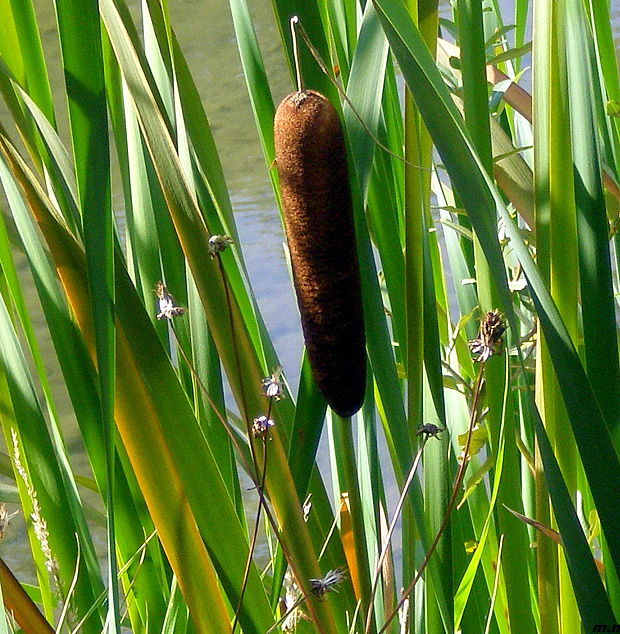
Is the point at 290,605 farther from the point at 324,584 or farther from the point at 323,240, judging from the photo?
the point at 323,240

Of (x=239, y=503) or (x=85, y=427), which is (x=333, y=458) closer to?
(x=239, y=503)

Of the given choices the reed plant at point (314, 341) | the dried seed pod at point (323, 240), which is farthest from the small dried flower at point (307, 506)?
the dried seed pod at point (323, 240)

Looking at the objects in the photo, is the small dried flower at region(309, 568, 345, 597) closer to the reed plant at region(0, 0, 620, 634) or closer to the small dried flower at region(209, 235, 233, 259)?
the reed plant at region(0, 0, 620, 634)

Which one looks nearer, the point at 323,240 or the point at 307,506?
the point at 323,240

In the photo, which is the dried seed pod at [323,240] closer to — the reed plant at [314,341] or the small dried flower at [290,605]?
the reed plant at [314,341]

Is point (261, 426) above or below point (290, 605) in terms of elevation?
above

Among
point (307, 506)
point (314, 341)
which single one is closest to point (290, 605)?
point (307, 506)

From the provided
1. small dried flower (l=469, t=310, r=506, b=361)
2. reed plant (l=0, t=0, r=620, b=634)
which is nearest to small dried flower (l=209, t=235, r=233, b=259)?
reed plant (l=0, t=0, r=620, b=634)
